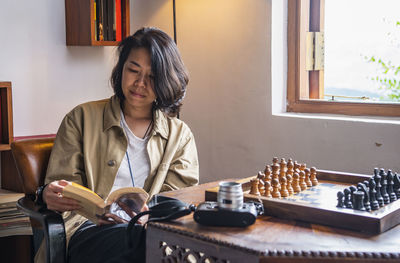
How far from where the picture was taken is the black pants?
1.61 metres

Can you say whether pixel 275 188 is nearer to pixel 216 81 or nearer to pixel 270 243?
pixel 270 243

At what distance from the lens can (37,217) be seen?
5.57 ft

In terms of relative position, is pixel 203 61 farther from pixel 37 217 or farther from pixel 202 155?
pixel 37 217

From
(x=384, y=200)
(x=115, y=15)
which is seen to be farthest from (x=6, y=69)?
(x=384, y=200)

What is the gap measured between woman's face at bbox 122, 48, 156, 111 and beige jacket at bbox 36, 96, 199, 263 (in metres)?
0.08

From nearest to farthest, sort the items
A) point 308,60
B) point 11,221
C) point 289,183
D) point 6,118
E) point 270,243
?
point 270,243, point 289,183, point 11,221, point 6,118, point 308,60

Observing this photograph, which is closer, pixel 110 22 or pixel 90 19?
pixel 90 19

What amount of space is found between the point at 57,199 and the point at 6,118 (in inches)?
44.2

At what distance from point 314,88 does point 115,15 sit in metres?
1.20

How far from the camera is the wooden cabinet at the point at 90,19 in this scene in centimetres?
301

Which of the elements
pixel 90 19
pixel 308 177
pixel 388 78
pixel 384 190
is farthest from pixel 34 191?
pixel 388 78

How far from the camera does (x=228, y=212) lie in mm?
1316

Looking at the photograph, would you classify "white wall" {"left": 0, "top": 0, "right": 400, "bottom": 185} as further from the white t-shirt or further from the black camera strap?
the black camera strap

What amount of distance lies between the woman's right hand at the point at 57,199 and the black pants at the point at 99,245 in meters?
0.10
